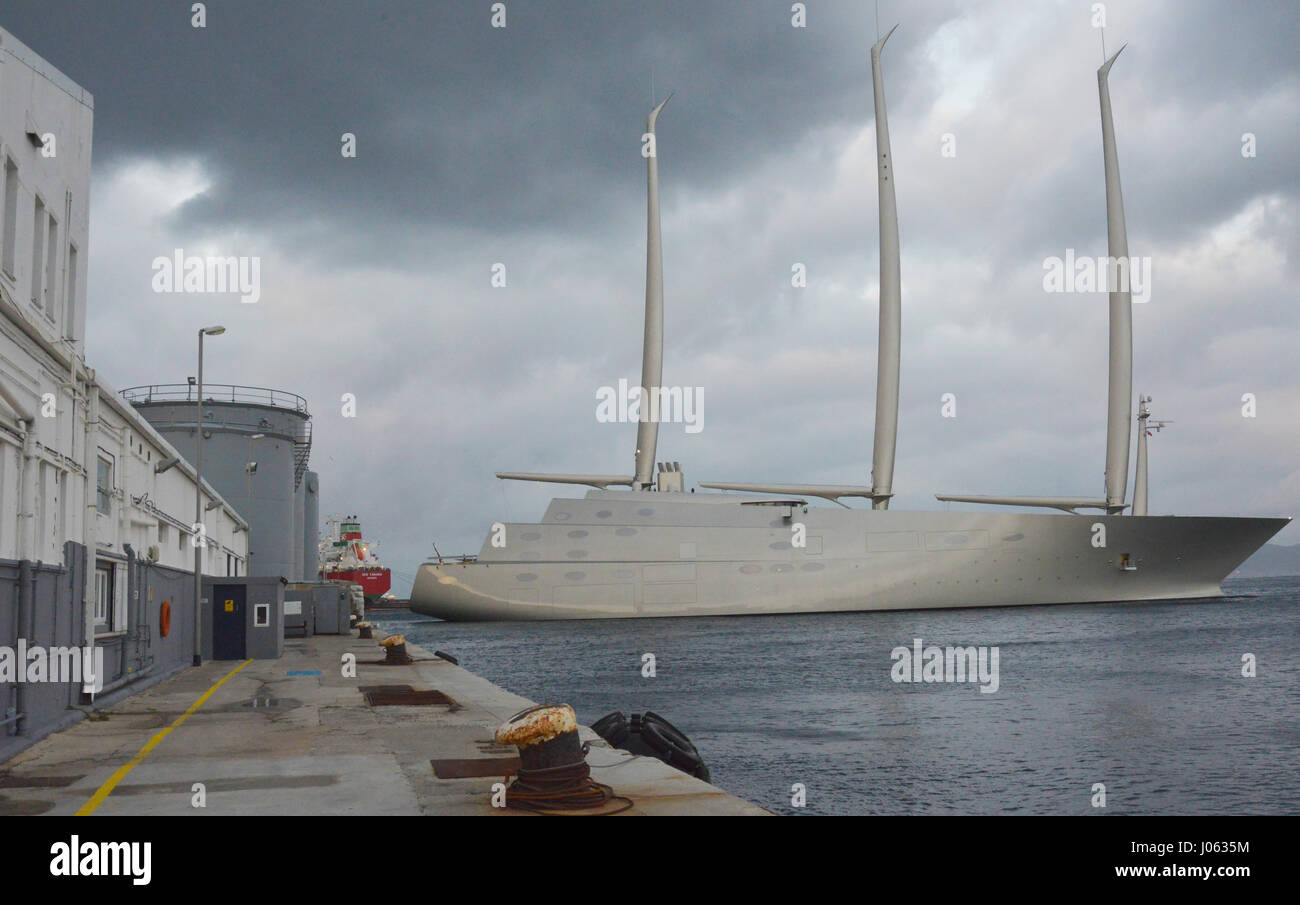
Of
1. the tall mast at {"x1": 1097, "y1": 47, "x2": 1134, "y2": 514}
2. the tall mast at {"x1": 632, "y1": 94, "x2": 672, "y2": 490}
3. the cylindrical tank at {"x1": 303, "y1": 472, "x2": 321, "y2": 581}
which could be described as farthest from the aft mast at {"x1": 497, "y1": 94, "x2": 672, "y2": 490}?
the tall mast at {"x1": 1097, "y1": 47, "x2": 1134, "y2": 514}

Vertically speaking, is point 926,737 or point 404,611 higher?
point 926,737

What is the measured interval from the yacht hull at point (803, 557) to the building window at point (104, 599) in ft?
166

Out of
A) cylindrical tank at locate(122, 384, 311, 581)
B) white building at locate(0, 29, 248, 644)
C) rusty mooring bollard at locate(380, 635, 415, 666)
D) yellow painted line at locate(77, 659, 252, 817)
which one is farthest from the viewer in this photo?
cylindrical tank at locate(122, 384, 311, 581)

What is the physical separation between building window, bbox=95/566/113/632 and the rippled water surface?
1039 centimetres

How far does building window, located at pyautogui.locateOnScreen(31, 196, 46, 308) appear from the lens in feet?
43.3

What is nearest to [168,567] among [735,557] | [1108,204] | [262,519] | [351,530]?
[262,519]

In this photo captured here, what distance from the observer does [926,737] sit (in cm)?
2055

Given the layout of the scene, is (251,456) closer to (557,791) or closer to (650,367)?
(650,367)

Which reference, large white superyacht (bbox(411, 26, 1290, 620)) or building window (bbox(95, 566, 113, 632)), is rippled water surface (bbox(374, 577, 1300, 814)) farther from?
large white superyacht (bbox(411, 26, 1290, 620))

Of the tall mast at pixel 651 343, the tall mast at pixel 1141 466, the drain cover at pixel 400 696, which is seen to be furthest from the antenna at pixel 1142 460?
the drain cover at pixel 400 696

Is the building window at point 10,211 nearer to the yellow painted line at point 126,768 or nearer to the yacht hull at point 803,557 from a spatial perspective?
the yellow painted line at point 126,768

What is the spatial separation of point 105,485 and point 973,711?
63.0 feet
